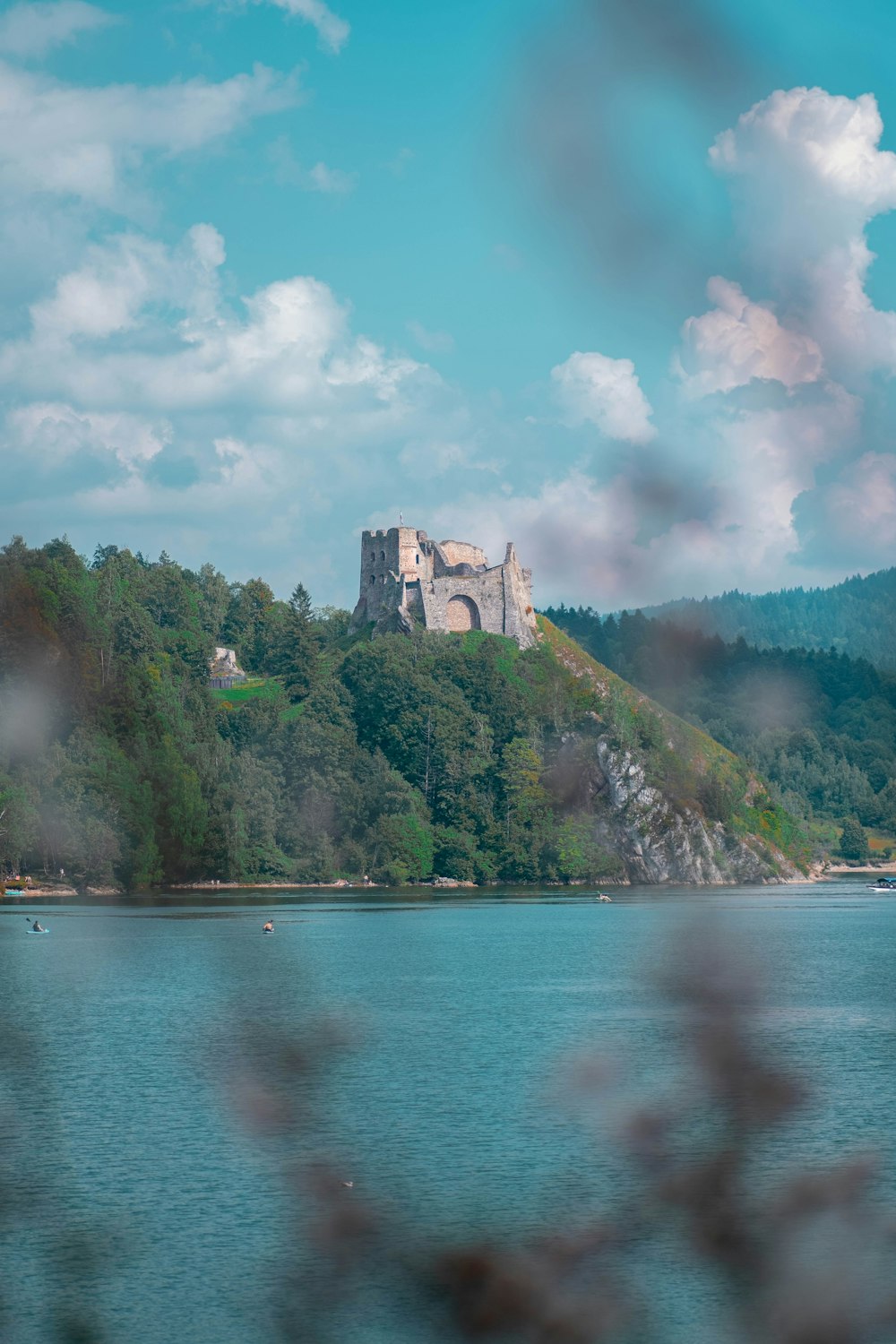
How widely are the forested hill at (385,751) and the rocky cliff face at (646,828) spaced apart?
227mm

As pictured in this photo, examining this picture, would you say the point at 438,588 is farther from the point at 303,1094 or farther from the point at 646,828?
the point at 303,1094

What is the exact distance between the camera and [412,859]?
16888 cm

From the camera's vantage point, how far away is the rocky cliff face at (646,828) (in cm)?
17762

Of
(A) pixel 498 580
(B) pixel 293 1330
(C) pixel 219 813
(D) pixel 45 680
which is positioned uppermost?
(A) pixel 498 580

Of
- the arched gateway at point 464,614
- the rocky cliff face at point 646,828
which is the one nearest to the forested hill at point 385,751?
the rocky cliff face at point 646,828

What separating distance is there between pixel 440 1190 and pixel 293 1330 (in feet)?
26.5

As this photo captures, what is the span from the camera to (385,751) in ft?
600

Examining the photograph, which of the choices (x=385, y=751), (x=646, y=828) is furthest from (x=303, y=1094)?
(x=385, y=751)

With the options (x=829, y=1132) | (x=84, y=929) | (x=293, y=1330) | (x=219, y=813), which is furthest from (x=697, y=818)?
(x=293, y=1330)

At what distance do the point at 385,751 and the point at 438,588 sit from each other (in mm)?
23568

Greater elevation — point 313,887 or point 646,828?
point 646,828

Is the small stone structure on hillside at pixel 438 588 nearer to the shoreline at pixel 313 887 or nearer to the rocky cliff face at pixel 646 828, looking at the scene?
the rocky cliff face at pixel 646 828

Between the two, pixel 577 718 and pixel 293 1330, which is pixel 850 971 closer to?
pixel 293 1330

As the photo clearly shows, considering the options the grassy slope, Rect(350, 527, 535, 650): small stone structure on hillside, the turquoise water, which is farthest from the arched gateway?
the turquoise water
